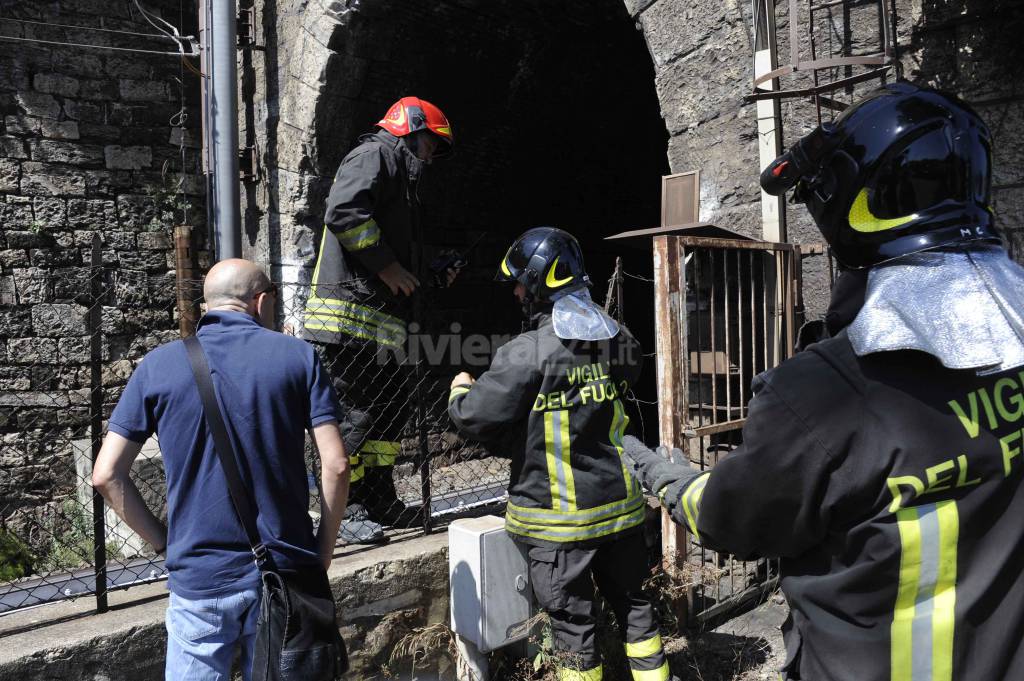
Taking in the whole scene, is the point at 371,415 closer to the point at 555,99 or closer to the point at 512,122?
the point at 512,122

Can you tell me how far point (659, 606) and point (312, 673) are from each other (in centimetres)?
192

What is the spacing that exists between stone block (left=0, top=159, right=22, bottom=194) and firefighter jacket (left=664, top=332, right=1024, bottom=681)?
593cm

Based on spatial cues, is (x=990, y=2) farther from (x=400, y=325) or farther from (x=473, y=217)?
(x=473, y=217)

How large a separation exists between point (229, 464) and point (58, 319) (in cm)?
443

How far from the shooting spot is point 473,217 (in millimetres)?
7570

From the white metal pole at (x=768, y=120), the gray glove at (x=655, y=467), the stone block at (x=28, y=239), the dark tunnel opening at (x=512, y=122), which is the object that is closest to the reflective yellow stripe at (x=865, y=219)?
the gray glove at (x=655, y=467)

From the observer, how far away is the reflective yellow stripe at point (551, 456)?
9.46ft

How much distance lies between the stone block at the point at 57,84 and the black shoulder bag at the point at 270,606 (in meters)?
4.62

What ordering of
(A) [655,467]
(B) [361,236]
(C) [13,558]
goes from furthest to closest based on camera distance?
(C) [13,558] → (B) [361,236] → (A) [655,467]

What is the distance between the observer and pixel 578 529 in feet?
9.38

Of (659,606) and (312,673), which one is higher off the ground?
(312,673)

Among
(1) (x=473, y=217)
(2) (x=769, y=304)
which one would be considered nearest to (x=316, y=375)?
(2) (x=769, y=304)

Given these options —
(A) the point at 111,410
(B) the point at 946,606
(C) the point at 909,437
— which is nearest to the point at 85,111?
(A) the point at 111,410

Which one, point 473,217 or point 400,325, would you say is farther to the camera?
point 473,217
